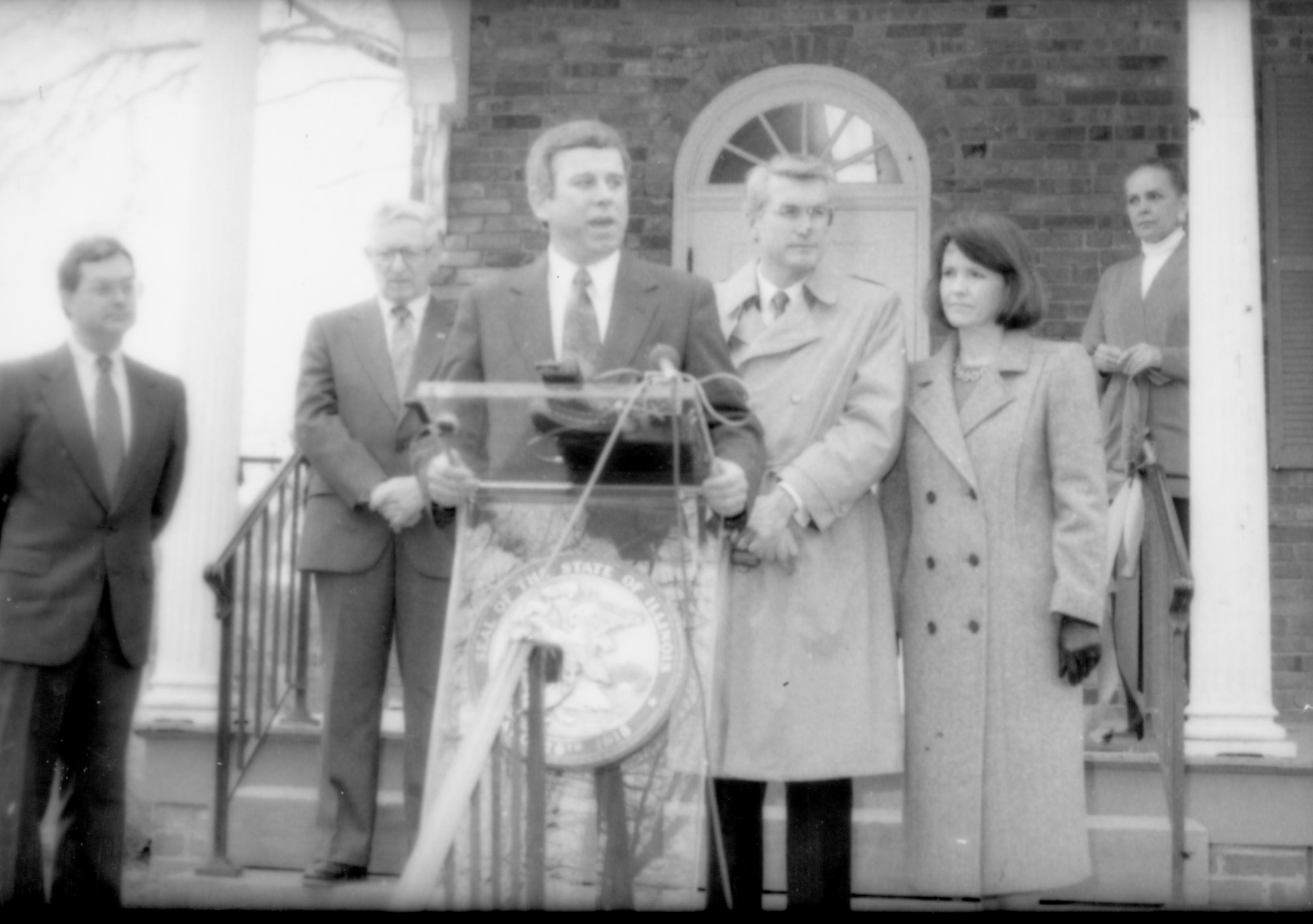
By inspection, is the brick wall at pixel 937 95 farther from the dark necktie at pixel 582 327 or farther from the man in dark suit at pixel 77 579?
the dark necktie at pixel 582 327

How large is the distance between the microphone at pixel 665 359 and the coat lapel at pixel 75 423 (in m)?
1.73

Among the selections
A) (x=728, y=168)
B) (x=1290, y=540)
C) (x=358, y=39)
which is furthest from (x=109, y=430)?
(x=1290, y=540)

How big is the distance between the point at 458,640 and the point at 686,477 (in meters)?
0.49

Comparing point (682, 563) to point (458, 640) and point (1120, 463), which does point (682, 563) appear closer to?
point (458, 640)

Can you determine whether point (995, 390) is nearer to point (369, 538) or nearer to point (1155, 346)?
point (369, 538)

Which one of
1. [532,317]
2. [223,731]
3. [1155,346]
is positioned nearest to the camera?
[532,317]

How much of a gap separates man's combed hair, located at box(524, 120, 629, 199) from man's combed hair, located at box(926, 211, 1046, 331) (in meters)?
0.74

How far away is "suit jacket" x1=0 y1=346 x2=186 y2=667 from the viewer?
12.8 ft

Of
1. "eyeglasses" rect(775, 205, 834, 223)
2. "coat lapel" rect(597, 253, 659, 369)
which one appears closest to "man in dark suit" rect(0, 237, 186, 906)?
"coat lapel" rect(597, 253, 659, 369)

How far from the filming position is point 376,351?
441 cm

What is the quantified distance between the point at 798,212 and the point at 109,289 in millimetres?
1705

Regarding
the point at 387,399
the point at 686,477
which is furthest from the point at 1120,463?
the point at 686,477

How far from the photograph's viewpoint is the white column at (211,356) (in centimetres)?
526

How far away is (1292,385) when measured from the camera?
6703mm
